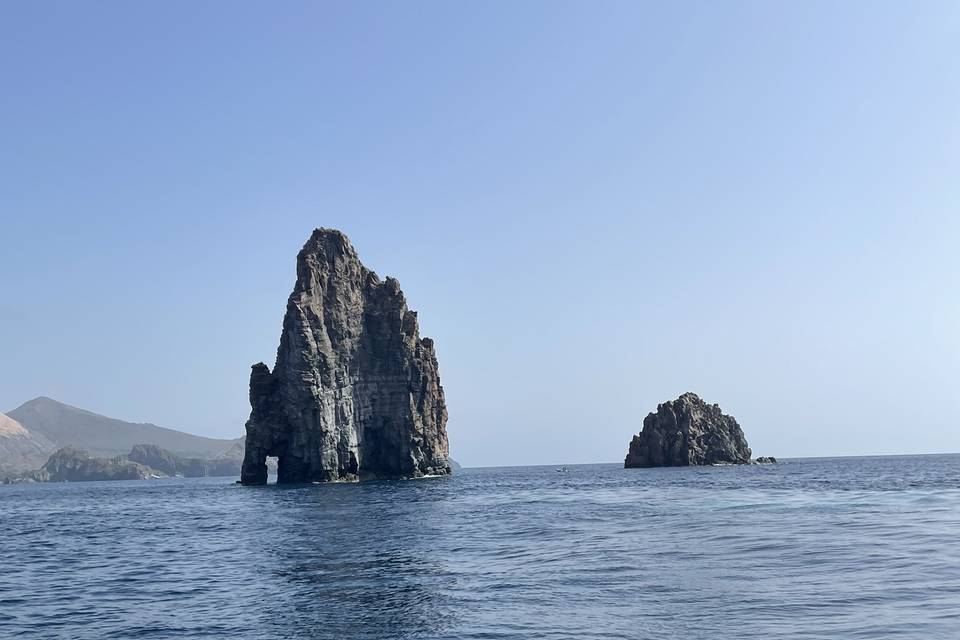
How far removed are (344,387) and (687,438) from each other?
8105 cm

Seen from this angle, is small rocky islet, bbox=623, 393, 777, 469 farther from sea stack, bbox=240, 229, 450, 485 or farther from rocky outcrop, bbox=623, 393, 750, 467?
sea stack, bbox=240, 229, 450, 485

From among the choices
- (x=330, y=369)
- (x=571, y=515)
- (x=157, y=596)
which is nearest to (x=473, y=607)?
(x=157, y=596)

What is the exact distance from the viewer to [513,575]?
28.6 m

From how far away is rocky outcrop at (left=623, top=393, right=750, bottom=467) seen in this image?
571ft

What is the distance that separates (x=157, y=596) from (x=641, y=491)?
191 feet

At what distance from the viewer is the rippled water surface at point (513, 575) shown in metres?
20.4

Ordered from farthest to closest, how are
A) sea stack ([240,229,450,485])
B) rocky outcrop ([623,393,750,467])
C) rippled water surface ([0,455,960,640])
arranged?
rocky outcrop ([623,393,750,467]) < sea stack ([240,229,450,485]) < rippled water surface ([0,455,960,640])

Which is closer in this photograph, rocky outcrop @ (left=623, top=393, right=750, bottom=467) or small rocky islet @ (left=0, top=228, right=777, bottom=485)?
small rocky islet @ (left=0, top=228, right=777, bottom=485)

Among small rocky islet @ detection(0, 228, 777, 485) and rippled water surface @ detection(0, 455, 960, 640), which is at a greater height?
small rocky islet @ detection(0, 228, 777, 485)

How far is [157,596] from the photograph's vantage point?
88.4 ft

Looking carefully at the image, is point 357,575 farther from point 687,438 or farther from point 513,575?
point 687,438

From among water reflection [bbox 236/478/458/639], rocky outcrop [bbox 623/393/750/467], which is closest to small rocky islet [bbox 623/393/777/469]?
rocky outcrop [bbox 623/393/750/467]

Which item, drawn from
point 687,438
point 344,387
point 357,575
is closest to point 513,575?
point 357,575

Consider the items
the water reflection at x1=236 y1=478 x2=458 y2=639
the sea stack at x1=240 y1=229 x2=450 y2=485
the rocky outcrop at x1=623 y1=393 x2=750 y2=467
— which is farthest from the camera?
the rocky outcrop at x1=623 y1=393 x2=750 y2=467
